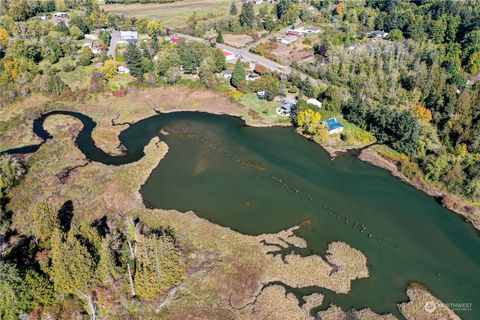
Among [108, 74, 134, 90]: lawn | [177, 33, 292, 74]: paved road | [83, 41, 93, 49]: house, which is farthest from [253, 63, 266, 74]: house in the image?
[83, 41, 93, 49]: house

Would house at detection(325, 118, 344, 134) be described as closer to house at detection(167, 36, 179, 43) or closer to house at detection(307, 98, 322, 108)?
house at detection(307, 98, 322, 108)

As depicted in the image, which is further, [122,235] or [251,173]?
[251,173]

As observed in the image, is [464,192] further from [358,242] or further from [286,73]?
[286,73]

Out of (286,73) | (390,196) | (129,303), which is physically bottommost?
(129,303)

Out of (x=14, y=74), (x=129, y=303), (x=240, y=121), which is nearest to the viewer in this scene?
(x=129, y=303)

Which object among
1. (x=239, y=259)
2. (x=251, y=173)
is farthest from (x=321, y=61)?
(x=239, y=259)

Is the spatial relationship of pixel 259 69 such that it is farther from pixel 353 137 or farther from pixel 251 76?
pixel 353 137

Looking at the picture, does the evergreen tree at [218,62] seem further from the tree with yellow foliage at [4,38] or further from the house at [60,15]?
the house at [60,15]
